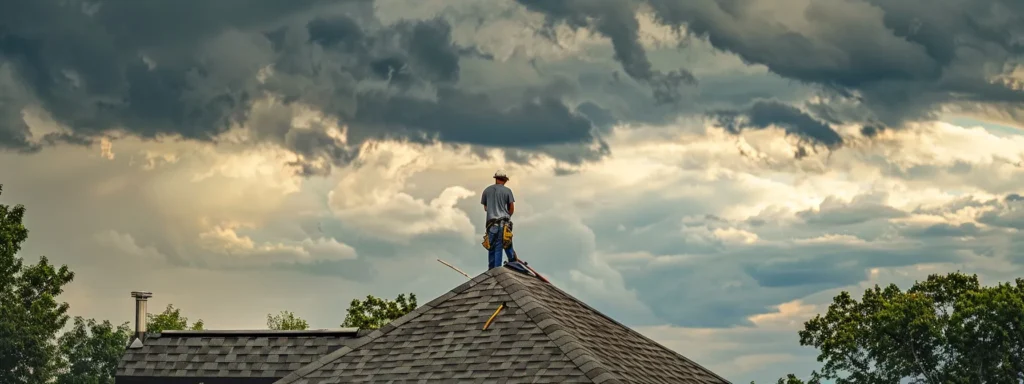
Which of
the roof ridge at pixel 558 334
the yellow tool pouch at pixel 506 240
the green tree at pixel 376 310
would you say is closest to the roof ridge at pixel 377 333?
the roof ridge at pixel 558 334

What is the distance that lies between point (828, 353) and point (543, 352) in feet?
130

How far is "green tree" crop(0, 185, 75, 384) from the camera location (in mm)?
64812

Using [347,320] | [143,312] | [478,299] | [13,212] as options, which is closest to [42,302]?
[13,212]

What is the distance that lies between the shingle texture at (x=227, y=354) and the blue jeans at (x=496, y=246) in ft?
11.9

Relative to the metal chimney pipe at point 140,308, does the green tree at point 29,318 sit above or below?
above

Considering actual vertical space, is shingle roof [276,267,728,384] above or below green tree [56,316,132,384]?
below

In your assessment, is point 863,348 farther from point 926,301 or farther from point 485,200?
point 485,200

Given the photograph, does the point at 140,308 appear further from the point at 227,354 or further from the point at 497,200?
the point at 497,200

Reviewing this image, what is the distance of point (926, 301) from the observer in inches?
2226

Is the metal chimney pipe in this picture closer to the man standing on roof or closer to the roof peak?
the roof peak

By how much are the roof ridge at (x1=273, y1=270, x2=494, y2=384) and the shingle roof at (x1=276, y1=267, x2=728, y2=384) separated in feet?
0.06

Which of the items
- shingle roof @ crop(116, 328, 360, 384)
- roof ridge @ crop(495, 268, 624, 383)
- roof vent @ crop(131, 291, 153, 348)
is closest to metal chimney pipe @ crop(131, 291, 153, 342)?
roof vent @ crop(131, 291, 153, 348)

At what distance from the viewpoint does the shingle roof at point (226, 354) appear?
1051 inches

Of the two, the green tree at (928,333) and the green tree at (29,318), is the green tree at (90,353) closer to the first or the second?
the green tree at (29,318)
